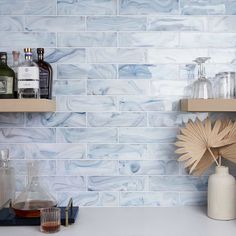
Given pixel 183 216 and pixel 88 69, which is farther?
pixel 88 69

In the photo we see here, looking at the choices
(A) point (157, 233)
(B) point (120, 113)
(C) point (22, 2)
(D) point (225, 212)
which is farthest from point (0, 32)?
(D) point (225, 212)

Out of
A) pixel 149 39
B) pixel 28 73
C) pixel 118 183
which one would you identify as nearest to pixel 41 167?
pixel 118 183

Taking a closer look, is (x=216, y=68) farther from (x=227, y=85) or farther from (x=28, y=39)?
(x=28, y=39)

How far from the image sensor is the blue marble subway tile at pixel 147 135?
68.1 inches

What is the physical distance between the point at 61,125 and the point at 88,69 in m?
0.29

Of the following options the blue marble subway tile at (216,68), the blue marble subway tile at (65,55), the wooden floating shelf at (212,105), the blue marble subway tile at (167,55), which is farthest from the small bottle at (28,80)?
the blue marble subway tile at (216,68)

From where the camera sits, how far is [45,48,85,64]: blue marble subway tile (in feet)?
5.64

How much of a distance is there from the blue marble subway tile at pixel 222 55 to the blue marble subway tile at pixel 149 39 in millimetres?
174

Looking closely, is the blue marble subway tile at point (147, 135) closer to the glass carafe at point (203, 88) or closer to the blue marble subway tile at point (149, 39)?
the glass carafe at point (203, 88)

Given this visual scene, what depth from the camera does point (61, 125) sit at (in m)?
1.73

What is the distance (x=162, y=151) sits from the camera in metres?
1.74

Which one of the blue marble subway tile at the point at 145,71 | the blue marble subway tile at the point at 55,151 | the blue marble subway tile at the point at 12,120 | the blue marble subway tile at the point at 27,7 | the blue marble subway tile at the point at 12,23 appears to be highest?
the blue marble subway tile at the point at 27,7

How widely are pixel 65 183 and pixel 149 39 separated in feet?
2.53

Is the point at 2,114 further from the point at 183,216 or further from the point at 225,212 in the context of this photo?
the point at 225,212
